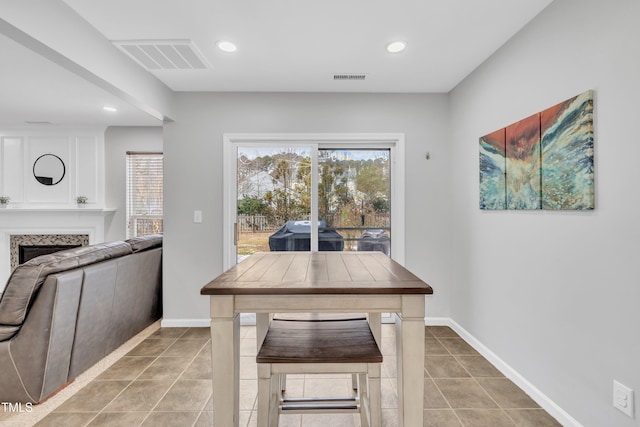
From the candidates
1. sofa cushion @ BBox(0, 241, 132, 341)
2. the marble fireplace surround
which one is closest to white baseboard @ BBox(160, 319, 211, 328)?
sofa cushion @ BBox(0, 241, 132, 341)

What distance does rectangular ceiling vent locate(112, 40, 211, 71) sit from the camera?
2350mm

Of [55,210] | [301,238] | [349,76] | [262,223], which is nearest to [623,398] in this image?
[301,238]

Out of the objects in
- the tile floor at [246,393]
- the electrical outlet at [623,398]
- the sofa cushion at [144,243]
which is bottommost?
the tile floor at [246,393]

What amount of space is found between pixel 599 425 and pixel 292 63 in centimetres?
303

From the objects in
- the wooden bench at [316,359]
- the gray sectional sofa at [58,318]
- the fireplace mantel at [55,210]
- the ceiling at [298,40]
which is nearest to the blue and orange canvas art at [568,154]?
the ceiling at [298,40]

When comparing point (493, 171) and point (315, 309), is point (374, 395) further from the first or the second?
point (493, 171)

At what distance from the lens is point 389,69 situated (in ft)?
9.34

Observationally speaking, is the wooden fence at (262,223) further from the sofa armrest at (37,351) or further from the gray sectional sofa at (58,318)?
the sofa armrest at (37,351)

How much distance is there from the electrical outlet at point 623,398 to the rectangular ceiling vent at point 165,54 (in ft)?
10.5

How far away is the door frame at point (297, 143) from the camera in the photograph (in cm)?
339

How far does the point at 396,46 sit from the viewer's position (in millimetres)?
2447

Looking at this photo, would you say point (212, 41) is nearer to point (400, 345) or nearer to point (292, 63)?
point (292, 63)

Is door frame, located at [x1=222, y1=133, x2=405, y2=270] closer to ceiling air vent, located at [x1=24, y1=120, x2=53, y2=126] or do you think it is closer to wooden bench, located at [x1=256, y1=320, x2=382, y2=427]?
wooden bench, located at [x1=256, y1=320, x2=382, y2=427]

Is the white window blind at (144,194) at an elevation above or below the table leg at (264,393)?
above
